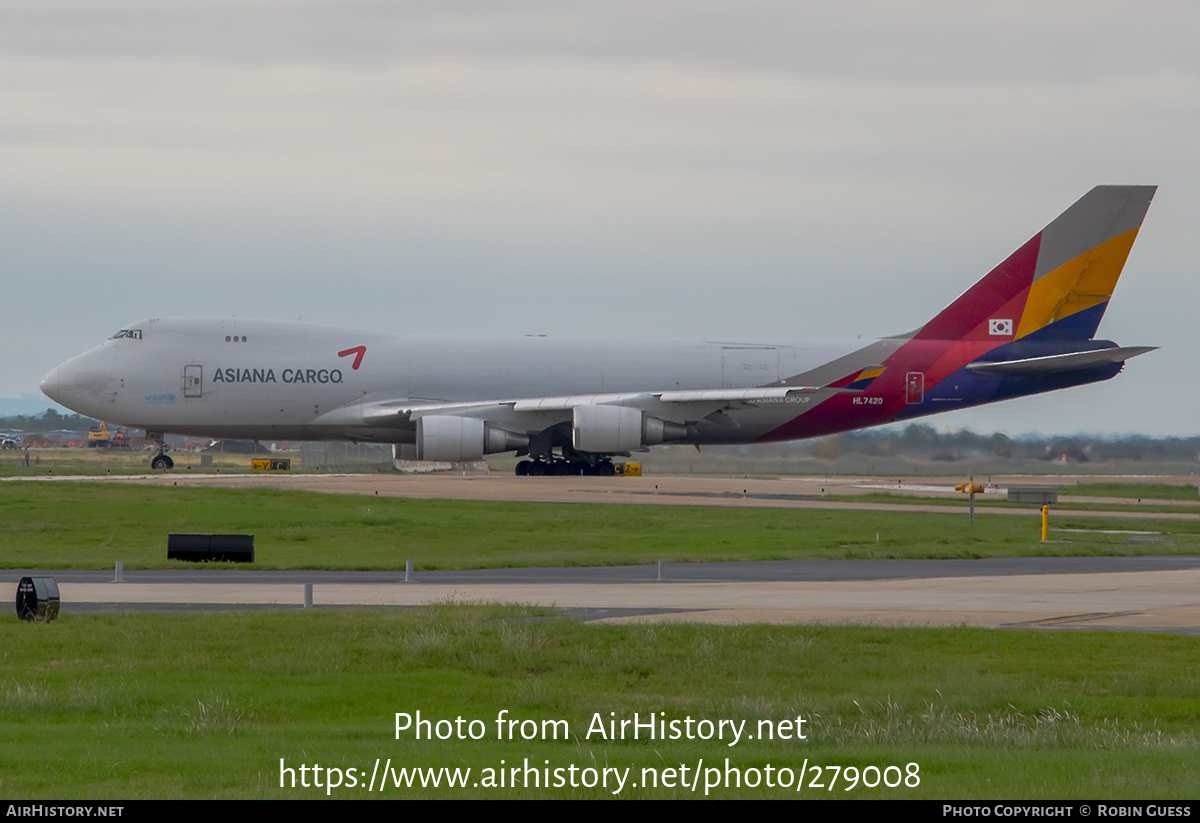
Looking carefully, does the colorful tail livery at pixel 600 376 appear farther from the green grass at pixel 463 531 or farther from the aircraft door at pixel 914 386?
the green grass at pixel 463 531

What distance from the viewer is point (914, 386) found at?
184 feet

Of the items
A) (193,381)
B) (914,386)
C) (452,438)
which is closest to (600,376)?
(452,438)

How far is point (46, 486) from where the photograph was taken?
45.8 metres

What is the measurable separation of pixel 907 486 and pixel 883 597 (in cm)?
3884

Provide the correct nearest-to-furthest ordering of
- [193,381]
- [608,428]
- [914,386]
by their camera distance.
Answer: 1. [608,428]
2. [193,381]
3. [914,386]

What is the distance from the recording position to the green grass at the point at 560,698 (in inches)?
427

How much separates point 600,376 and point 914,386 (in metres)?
12.9

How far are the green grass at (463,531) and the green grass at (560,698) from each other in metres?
12.2

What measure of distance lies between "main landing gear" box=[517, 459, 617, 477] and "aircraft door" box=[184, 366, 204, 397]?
13.1 meters

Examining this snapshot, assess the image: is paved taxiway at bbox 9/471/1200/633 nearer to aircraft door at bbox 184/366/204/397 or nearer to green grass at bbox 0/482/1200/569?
green grass at bbox 0/482/1200/569

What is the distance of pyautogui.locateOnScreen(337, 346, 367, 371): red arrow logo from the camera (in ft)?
174

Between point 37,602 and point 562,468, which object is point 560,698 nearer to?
point 37,602

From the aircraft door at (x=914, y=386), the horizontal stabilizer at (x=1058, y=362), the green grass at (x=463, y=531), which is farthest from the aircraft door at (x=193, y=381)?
the horizontal stabilizer at (x=1058, y=362)
